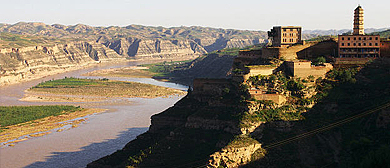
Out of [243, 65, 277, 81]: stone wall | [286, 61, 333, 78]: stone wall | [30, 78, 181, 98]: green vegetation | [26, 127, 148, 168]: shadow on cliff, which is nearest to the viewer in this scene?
[243, 65, 277, 81]: stone wall

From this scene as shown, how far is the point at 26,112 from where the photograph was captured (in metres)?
129

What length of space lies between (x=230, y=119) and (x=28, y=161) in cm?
4143

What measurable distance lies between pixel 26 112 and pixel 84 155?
51.2m

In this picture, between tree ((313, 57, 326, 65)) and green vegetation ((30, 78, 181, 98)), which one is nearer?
tree ((313, 57, 326, 65))

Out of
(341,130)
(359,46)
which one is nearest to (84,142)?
(359,46)

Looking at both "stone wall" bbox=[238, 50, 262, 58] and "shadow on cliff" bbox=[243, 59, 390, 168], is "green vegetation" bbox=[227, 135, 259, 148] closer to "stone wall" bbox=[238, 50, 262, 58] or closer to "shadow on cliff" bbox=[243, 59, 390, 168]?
"shadow on cliff" bbox=[243, 59, 390, 168]

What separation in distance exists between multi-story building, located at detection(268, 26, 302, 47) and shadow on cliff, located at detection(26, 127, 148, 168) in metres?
33.5

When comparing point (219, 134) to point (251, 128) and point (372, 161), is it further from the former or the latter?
point (372, 161)

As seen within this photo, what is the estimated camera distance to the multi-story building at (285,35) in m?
77.6

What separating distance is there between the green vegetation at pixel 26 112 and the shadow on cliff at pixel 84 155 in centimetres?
3406

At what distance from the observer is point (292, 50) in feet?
239

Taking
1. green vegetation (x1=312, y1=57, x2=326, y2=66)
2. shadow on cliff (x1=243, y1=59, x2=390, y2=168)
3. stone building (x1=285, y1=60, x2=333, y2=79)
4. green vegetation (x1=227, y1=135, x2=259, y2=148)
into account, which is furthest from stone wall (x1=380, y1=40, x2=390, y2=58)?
green vegetation (x1=227, y1=135, x2=259, y2=148)

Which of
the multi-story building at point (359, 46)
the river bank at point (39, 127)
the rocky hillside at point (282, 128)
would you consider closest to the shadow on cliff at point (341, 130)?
the rocky hillside at point (282, 128)

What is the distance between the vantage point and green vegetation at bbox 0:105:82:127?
118 meters
